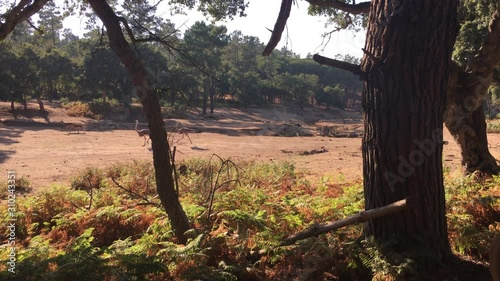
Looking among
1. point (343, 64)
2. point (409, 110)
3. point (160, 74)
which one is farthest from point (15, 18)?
point (160, 74)

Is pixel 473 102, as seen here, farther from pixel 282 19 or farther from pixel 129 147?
pixel 129 147

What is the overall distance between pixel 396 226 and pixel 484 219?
173 cm

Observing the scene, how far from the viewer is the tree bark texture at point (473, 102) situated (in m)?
6.99

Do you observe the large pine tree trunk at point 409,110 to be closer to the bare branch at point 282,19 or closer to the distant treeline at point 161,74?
the bare branch at point 282,19

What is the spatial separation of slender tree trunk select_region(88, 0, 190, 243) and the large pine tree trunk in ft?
7.08

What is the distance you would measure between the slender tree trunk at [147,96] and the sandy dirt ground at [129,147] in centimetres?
87

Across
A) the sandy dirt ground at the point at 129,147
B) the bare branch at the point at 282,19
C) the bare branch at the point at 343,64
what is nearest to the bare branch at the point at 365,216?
the bare branch at the point at 343,64

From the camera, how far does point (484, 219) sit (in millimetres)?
4473

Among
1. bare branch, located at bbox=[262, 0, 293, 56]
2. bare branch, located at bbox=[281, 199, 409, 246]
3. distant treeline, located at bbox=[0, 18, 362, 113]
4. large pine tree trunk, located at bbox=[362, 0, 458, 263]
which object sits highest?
distant treeline, located at bbox=[0, 18, 362, 113]

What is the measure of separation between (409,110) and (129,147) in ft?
63.4

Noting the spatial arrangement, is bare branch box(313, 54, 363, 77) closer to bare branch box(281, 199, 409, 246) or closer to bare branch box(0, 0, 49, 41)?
bare branch box(281, 199, 409, 246)

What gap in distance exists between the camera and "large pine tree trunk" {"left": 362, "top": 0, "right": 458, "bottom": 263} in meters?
3.26

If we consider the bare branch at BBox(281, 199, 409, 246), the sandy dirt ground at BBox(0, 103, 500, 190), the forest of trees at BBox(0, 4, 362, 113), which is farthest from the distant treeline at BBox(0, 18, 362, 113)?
the bare branch at BBox(281, 199, 409, 246)

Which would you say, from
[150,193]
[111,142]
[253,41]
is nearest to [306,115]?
[253,41]
